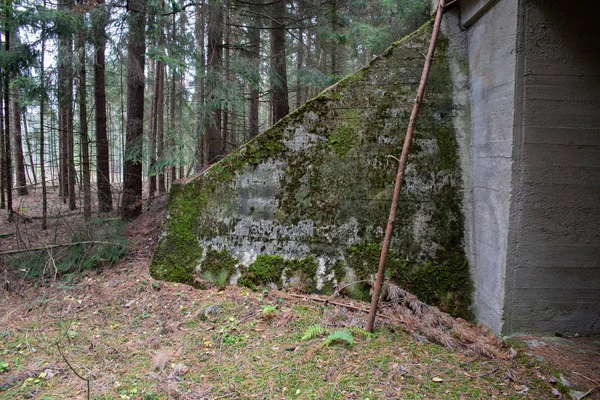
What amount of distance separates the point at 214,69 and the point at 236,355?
6109 millimetres

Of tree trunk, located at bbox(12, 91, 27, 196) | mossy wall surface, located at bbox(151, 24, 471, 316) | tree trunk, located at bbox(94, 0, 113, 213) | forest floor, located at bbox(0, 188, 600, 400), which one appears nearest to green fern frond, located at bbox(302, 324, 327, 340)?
forest floor, located at bbox(0, 188, 600, 400)

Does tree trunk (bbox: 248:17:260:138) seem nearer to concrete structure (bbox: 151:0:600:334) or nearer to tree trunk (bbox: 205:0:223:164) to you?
tree trunk (bbox: 205:0:223:164)

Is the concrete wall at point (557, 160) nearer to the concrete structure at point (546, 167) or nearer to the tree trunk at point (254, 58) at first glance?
the concrete structure at point (546, 167)

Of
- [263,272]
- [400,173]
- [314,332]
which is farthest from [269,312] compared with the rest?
[400,173]

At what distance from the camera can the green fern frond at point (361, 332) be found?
146 inches

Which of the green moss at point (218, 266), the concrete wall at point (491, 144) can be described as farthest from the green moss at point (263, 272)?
the concrete wall at point (491, 144)

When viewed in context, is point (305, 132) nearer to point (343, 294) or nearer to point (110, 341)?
point (343, 294)

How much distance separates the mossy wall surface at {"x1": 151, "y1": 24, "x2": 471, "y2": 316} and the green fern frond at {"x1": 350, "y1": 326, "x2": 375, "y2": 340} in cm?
86

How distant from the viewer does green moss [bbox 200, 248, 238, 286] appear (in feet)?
16.1

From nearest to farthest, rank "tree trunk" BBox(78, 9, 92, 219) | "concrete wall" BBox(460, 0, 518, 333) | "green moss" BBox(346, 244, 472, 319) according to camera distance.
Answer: "concrete wall" BBox(460, 0, 518, 333), "green moss" BBox(346, 244, 472, 319), "tree trunk" BBox(78, 9, 92, 219)

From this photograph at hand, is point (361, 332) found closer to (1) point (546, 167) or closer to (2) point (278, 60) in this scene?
(1) point (546, 167)

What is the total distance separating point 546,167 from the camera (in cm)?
350

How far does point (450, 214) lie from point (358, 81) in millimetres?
2130

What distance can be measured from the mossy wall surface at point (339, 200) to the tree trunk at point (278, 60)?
14.0 feet
